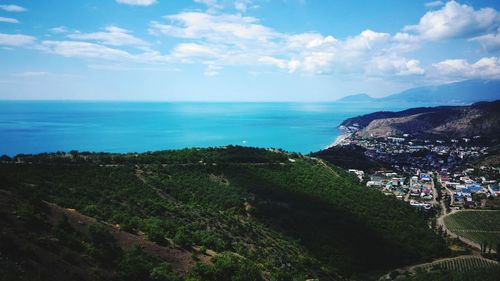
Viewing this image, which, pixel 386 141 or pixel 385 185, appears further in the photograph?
pixel 386 141

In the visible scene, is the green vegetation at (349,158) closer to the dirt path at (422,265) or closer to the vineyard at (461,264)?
the dirt path at (422,265)

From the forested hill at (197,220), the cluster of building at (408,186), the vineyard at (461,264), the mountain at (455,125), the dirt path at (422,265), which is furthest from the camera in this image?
the mountain at (455,125)

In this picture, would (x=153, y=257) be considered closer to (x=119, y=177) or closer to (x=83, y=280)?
(x=83, y=280)

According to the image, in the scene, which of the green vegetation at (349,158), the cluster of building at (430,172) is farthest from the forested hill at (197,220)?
the green vegetation at (349,158)

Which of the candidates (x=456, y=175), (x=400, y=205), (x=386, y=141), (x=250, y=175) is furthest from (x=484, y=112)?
(x=250, y=175)

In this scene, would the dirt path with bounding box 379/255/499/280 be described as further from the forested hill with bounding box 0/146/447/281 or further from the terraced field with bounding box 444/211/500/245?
the terraced field with bounding box 444/211/500/245

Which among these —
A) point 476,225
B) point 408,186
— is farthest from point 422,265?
point 408,186

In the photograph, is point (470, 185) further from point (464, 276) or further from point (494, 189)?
point (464, 276)
